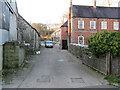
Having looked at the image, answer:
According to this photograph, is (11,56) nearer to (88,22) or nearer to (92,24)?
(88,22)

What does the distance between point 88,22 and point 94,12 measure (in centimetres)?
270

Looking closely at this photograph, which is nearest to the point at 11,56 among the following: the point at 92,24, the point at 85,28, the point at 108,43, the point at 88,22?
the point at 108,43

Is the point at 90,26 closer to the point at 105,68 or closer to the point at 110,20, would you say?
the point at 110,20

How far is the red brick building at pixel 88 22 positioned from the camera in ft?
80.7

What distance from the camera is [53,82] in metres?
7.19

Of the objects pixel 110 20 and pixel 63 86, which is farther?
pixel 110 20

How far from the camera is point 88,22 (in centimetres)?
2517

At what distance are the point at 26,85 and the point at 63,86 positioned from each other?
69.2 inches

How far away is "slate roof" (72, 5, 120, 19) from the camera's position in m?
25.1

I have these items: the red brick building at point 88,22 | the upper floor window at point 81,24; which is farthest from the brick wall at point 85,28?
the upper floor window at point 81,24

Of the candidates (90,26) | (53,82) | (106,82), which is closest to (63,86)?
(53,82)

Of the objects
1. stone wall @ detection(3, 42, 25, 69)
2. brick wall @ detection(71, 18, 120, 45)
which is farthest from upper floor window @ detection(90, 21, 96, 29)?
stone wall @ detection(3, 42, 25, 69)

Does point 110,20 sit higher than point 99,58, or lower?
higher

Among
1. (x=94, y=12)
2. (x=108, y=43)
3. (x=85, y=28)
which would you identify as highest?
(x=94, y=12)
